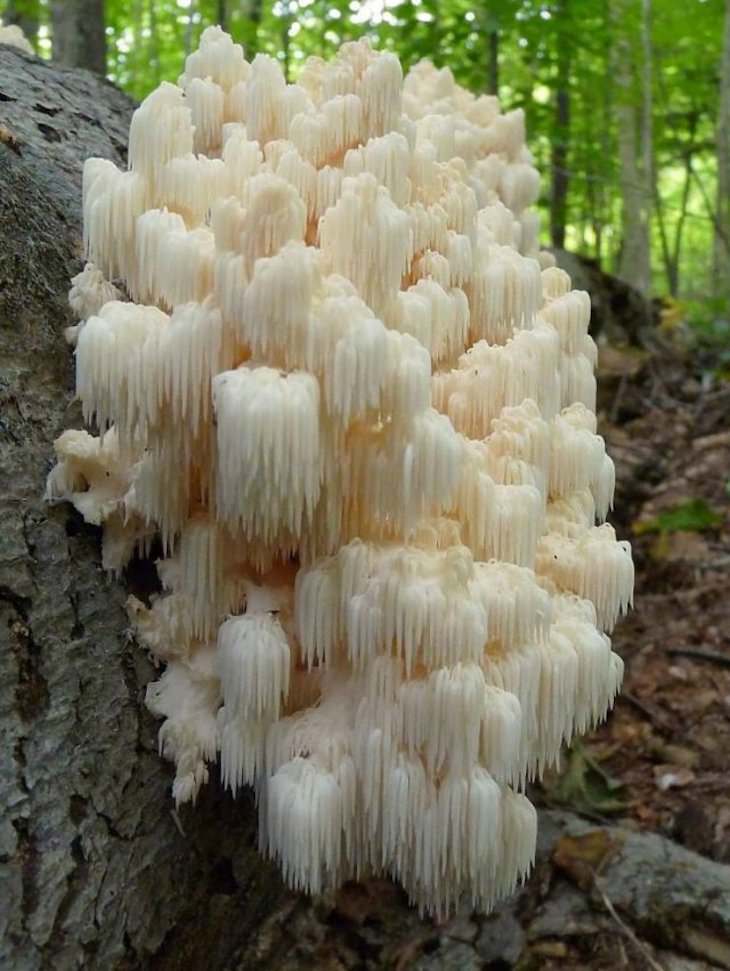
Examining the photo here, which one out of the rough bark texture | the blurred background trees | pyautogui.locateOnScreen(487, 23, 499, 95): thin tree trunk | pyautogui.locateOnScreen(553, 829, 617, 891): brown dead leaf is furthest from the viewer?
pyautogui.locateOnScreen(487, 23, 499, 95): thin tree trunk

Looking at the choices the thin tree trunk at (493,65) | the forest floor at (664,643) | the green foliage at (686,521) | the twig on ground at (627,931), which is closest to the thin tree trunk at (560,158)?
the thin tree trunk at (493,65)

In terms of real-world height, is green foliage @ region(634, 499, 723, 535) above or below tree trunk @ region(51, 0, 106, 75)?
below

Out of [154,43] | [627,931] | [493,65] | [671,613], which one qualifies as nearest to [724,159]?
[493,65]

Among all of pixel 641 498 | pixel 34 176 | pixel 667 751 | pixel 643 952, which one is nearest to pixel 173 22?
pixel 641 498

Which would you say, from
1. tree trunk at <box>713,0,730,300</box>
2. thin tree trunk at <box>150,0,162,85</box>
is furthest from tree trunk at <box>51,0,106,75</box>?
thin tree trunk at <box>150,0,162,85</box>

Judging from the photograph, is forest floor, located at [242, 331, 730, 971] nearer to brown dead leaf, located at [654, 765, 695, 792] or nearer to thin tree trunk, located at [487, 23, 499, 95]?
brown dead leaf, located at [654, 765, 695, 792]

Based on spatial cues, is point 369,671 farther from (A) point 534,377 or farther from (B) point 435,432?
(A) point 534,377
